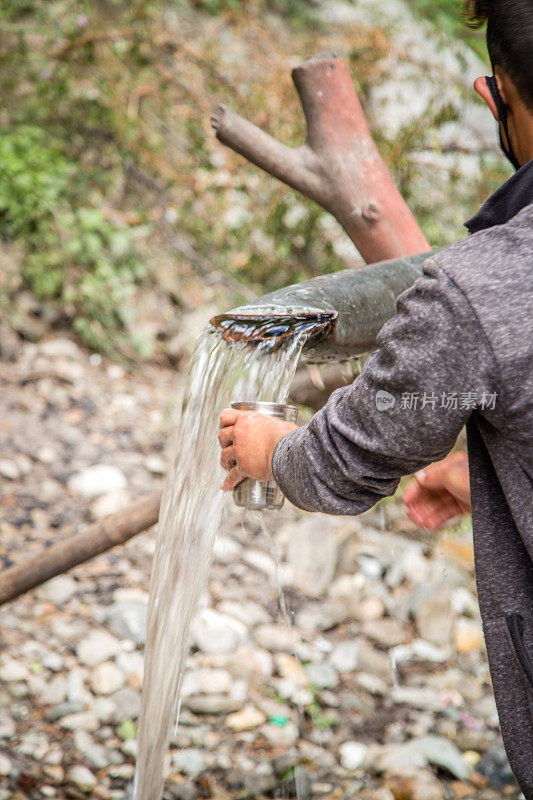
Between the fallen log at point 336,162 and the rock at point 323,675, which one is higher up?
the fallen log at point 336,162

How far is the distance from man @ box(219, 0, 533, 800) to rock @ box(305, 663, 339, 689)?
6.99ft

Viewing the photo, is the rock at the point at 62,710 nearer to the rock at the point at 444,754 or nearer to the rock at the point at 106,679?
the rock at the point at 106,679

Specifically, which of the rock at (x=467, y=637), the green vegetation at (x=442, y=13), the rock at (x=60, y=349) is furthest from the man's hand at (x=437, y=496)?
the green vegetation at (x=442, y=13)

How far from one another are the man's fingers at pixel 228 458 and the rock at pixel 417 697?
215 centimetres

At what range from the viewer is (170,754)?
2.80 metres

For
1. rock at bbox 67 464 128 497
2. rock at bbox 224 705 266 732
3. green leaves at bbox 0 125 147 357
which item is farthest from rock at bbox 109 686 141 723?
green leaves at bbox 0 125 147 357

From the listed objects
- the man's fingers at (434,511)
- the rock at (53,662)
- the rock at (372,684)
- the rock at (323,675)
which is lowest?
the rock at (372,684)

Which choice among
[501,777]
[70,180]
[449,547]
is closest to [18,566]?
[501,777]

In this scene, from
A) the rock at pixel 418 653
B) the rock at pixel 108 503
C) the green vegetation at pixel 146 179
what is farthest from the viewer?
the green vegetation at pixel 146 179

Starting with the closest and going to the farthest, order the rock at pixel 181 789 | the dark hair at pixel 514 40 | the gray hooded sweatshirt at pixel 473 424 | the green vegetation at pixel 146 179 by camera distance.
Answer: the gray hooded sweatshirt at pixel 473 424 < the dark hair at pixel 514 40 < the rock at pixel 181 789 < the green vegetation at pixel 146 179

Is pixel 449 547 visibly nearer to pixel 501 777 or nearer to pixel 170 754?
pixel 501 777

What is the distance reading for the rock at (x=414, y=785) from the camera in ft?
8.71

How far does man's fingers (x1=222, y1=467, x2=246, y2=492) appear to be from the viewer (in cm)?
159

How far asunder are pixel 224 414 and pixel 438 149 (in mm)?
3964
